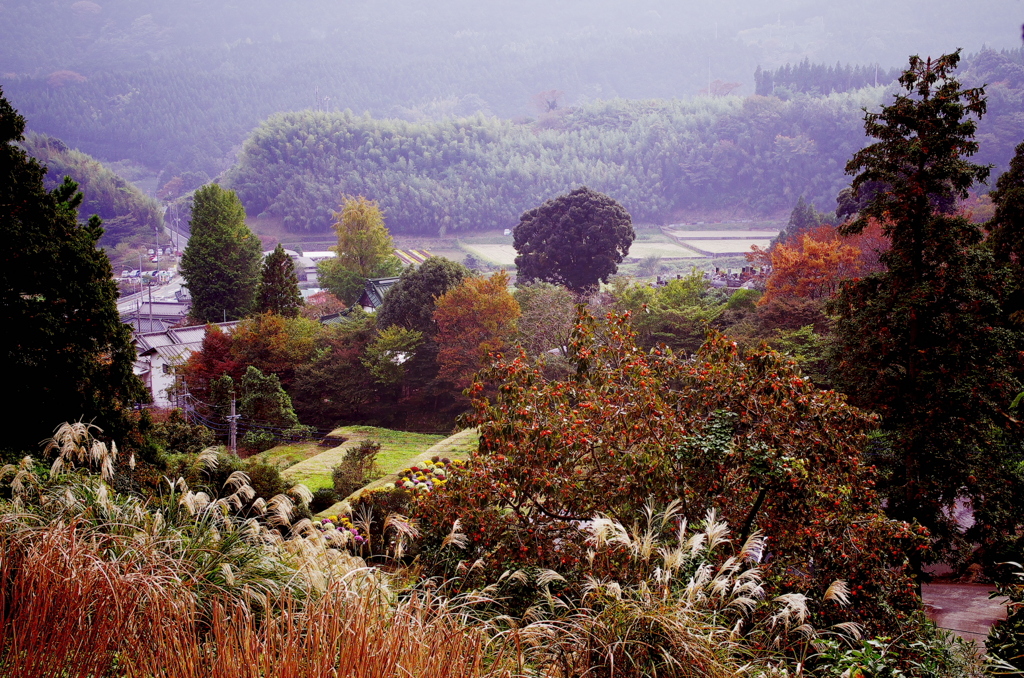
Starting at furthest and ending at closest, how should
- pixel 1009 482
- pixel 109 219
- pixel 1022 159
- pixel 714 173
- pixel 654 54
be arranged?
pixel 654 54, pixel 714 173, pixel 109 219, pixel 1022 159, pixel 1009 482

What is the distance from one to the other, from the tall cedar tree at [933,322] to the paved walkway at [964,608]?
29.5 inches

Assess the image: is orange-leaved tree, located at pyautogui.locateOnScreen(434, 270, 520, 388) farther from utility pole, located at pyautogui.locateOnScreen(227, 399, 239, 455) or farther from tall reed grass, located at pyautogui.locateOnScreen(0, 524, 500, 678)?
tall reed grass, located at pyautogui.locateOnScreen(0, 524, 500, 678)

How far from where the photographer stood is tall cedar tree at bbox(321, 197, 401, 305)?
36.3 m

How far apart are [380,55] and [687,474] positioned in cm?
14831

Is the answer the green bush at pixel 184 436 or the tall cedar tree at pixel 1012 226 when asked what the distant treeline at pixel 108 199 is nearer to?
the green bush at pixel 184 436

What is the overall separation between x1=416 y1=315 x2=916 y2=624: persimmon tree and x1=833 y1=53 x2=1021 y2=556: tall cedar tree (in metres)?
2.63

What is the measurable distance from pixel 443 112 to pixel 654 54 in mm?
43562

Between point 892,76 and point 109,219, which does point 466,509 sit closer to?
point 109,219

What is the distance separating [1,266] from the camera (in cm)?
1043

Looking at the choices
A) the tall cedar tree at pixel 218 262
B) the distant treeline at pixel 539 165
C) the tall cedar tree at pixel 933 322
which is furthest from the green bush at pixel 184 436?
the distant treeline at pixel 539 165

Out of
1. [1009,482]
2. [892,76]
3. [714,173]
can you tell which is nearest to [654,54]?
[892,76]

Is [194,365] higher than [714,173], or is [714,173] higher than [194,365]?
[714,173]

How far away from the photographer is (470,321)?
21781 millimetres

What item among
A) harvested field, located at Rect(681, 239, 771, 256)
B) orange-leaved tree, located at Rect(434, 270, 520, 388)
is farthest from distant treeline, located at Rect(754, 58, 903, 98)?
orange-leaved tree, located at Rect(434, 270, 520, 388)
